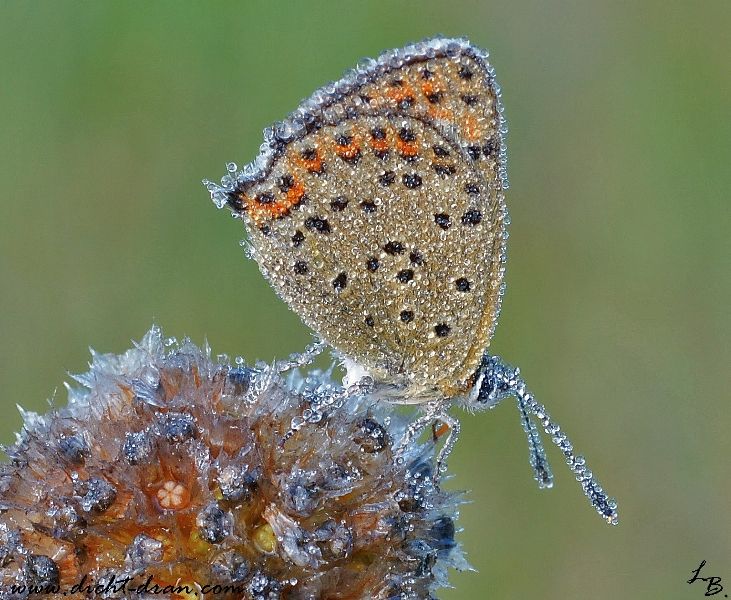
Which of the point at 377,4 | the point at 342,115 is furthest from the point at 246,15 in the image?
the point at 342,115

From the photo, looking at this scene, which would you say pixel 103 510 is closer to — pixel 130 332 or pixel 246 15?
pixel 130 332

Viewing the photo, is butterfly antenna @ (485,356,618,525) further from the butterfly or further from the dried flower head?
the dried flower head

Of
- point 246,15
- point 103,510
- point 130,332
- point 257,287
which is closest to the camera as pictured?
point 103,510
